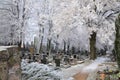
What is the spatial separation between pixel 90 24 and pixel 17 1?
11540 millimetres

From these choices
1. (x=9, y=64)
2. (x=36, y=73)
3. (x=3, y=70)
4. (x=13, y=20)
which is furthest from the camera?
(x=13, y=20)

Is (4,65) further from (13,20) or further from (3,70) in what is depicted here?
(13,20)

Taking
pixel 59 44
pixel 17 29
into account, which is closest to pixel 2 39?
pixel 17 29

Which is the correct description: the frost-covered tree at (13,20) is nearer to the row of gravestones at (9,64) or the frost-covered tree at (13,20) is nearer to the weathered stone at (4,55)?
the row of gravestones at (9,64)

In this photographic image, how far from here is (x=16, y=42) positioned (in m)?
32.4

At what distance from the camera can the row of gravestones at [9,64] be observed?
5.09 m

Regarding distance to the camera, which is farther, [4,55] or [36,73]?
[36,73]

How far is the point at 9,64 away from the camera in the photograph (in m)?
5.46

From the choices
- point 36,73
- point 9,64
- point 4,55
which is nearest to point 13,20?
point 36,73

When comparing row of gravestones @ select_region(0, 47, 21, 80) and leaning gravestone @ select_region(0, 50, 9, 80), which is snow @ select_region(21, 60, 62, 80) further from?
leaning gravestone @ select_region(0, 50, 9, 80)

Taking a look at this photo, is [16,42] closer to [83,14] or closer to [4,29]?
[4,29]

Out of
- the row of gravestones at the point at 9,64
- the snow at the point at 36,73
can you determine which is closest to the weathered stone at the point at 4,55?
the row of gravestones at the point at 9,64

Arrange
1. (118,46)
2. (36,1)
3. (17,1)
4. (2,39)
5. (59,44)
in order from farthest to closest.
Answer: (59,44), (36,1), (2,39), (17,1), (118,46)

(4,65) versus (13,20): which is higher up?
(13,20)
